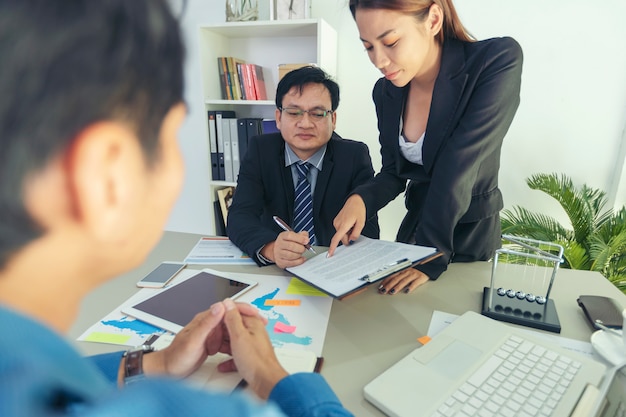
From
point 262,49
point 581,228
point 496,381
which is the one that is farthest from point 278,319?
point 262,49

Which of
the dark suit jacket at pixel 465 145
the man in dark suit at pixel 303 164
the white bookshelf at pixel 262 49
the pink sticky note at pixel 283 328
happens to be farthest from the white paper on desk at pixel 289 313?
the white bookshelf at pixel 262 49

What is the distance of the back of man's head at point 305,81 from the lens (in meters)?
1.52

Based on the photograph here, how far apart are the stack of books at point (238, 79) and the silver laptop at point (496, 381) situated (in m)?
2.08

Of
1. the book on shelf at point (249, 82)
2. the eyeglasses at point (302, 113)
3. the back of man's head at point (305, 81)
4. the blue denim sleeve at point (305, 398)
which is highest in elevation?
the book on shelf at point (249, 82)

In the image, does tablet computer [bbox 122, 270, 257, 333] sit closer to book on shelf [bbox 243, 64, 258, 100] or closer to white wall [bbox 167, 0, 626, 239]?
white wall [bbox 167, 0, 626, 239]

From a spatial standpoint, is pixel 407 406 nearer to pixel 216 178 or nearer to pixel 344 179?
pixel 344 179

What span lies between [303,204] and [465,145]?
0.74 metres

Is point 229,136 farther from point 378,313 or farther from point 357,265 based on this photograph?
point 378,313

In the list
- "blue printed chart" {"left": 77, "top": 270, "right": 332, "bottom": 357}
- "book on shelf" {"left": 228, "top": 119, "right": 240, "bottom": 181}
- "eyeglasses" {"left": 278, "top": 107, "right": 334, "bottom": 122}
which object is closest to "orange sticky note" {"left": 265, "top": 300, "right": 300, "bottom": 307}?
"blue printed chart" {"left": 77, "top": 270, "right": 332, "bottom": 357}

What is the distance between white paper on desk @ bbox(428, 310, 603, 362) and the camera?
0.76 metres

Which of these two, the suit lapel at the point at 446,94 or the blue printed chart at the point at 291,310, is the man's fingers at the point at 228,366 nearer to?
the blue printed chart at the point at 291,310

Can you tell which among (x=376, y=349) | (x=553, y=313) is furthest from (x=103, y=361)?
(x=553, y=313)

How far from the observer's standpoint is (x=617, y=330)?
803 millimetres

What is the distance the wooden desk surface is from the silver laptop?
1.9 inches
